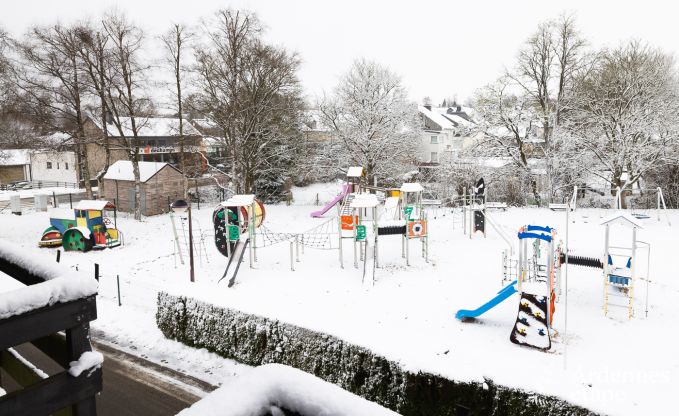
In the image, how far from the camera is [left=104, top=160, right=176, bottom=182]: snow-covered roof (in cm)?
3000

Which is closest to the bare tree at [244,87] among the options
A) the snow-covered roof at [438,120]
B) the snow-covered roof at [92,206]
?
the snow-covered roof at [92,206]

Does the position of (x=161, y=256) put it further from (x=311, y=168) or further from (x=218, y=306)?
(x=311, y=168)

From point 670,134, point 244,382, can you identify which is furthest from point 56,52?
point 670,134

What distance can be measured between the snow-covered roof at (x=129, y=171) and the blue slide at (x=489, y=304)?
76.5ft

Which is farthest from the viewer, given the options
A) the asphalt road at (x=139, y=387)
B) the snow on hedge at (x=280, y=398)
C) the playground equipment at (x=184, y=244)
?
the playground equipment at (x=184, y=244)

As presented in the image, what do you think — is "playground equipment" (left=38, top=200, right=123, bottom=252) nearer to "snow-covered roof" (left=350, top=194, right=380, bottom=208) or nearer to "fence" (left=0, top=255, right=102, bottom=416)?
"snow-covered roof" (left=350, top=194, right=380, bottom=208)

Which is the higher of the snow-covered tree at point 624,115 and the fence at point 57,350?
the snow-covered tree at point 624,115

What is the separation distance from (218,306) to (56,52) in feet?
74.4

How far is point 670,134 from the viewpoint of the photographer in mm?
27047

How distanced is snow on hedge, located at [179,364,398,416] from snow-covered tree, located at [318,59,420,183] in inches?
1260

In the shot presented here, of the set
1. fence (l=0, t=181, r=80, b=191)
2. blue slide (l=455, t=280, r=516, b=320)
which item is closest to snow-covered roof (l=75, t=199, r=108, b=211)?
blue slide (l=455, t=280, r=516, b=320)

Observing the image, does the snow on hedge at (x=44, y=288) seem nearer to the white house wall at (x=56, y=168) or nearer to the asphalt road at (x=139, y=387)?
the asphalt road at (x=139, y=387)

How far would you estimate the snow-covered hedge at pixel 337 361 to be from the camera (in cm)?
835

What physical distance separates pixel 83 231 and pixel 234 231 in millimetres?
7992
